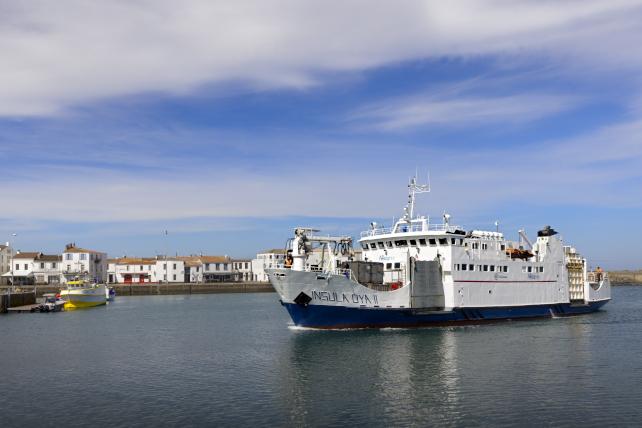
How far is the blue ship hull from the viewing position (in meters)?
41.8

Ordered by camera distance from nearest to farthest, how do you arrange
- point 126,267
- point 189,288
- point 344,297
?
point 344,297 → point 189,288 → point 126,267

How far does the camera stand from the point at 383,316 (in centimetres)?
4328

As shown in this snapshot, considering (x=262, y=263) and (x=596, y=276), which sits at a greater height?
(x=262, y=263)

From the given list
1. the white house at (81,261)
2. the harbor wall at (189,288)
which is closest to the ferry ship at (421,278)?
the harbor wall at (189,288)

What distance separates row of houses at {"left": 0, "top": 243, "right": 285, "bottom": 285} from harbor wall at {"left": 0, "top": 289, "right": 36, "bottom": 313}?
25261 mm

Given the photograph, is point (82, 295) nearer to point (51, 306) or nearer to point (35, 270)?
point (51, 306)

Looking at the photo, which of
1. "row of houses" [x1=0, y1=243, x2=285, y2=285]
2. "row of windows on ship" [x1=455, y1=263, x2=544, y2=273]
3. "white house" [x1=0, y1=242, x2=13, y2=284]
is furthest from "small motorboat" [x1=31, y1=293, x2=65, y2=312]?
"row of windows on ship" [x1=455, y1=263, x2=544, y2=273]

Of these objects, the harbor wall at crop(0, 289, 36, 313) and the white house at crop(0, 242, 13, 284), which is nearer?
the harbor wall at crop(0, 289, 36, 313)

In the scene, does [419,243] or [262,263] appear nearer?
[419,243]

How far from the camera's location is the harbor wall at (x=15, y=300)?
72.4 meters

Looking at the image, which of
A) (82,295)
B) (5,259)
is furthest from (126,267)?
(82,295)

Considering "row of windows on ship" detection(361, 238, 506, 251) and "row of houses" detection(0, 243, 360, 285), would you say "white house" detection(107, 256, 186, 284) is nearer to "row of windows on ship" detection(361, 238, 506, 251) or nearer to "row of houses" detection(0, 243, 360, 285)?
"row of houses" detection(0, 243, 360, 285)

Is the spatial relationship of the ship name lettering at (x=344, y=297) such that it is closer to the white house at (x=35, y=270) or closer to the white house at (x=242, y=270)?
the white house at (x=35, y=270)

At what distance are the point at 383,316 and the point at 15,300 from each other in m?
57.8
